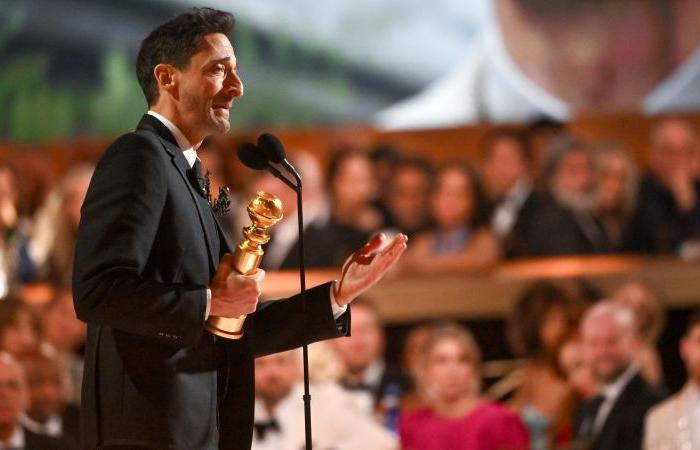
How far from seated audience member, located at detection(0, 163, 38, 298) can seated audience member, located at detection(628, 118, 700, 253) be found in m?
3.83

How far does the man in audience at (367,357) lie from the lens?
6648 millimetres

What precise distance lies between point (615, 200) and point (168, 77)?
5.68m

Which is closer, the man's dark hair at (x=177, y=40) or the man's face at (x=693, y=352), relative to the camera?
the man's dark hair at (x=177, y=40)

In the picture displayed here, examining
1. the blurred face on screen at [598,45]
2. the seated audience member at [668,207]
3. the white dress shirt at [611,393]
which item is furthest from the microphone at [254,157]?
the blurred face on screen at [598,45]

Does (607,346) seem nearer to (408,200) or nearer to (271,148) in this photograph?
(408,200)

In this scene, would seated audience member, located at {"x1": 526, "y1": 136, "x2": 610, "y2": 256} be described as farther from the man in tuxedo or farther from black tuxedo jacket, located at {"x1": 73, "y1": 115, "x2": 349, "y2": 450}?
black tuxedo jacket, located at {"x1": 73, "y1": 115, "x2": 349, "y2": 450}

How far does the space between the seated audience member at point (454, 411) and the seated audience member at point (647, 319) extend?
39.7 inches

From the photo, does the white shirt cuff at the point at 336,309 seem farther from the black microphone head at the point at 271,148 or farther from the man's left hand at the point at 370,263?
the black microphone head at the point at 271,148

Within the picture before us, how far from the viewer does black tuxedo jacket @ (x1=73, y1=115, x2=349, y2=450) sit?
2369mm

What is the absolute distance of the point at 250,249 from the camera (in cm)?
244

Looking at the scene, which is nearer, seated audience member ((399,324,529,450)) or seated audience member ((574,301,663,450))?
seated audience member ((399,324,529,450))

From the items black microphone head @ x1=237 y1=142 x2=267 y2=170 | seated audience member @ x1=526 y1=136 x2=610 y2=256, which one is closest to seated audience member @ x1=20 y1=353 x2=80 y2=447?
seated audience member @ x1=526 y1=136 x2=610 y2=256

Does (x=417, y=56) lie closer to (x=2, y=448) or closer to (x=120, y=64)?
(x=120, y=64)

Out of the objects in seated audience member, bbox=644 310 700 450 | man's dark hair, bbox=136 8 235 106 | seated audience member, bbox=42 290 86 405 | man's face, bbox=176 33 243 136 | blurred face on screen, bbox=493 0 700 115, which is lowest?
seated audience member, bbox=644 310 700 450
